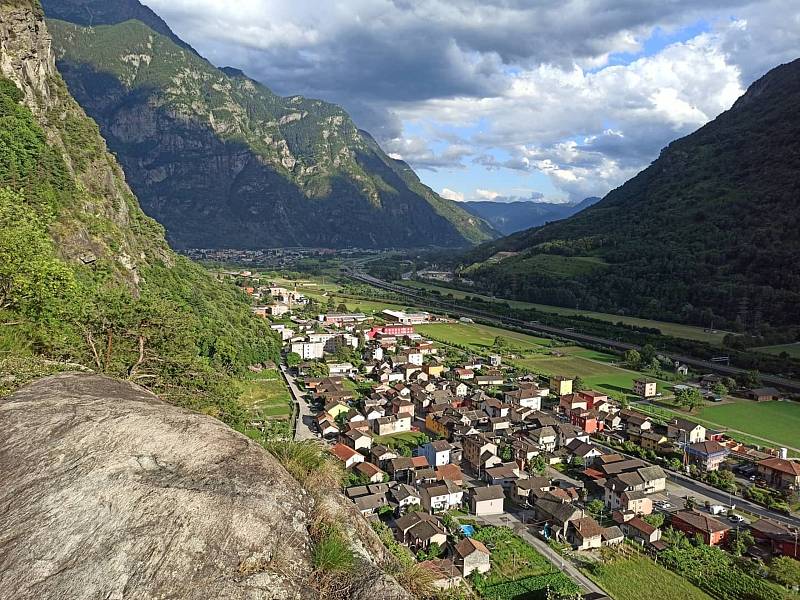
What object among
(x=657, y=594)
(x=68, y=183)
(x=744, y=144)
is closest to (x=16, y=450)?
(x=657, y=594)

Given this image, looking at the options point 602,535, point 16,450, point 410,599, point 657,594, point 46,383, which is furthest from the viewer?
point 602,535

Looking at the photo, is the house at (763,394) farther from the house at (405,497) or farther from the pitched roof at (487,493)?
the house at (405,497)

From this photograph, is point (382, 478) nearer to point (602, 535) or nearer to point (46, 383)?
point (602, 535)

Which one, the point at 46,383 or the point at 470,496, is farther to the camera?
the point at 470,496

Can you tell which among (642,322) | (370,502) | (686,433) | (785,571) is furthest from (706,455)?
(642,322)

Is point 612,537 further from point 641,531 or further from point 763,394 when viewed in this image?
point 763,394

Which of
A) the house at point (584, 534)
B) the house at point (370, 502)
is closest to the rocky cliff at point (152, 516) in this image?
the house at point (370, 502)

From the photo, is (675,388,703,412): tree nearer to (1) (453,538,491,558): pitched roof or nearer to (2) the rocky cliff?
(1) (453,538,491,558): pitched roof
